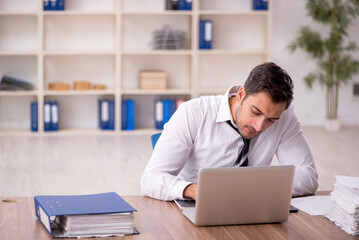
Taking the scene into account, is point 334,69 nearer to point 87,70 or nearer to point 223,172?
point 87,70

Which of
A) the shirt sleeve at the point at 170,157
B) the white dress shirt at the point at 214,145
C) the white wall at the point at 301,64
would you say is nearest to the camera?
the shirt sleeve at the point at 170,157

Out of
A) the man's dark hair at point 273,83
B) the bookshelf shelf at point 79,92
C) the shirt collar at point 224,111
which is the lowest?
the bookshelf shelf at point 79,92

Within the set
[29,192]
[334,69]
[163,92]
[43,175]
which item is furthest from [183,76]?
[29,192]

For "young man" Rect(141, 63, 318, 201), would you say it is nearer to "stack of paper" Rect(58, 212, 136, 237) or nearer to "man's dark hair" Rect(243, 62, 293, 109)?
"man's dark hair" Rect(243, 62, 293, 109)

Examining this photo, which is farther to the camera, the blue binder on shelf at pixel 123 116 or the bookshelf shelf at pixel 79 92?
the blue binder on shelf at pixel 123 116

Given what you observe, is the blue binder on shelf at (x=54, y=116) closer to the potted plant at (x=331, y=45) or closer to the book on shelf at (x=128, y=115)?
the book on shelf at (x=128, y=115)

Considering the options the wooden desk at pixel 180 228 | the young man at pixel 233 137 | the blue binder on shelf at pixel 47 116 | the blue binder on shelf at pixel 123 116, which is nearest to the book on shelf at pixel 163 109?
the blue binder on shelf at pixel 123 116

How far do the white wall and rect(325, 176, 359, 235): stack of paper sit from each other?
5.62 meters

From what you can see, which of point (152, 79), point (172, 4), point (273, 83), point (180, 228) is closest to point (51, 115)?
point (152, 79)

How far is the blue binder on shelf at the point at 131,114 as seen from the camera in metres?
7.08

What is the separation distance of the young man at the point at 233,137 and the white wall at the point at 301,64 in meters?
5.03

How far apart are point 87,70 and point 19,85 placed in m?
0.82

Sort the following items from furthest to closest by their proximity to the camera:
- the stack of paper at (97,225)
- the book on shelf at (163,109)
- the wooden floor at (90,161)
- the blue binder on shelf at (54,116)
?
the book on shelf at (163,109) → the blue binder on shelf at (54,116) → the wooden floor at (90,161) → the stack of paper at (97,225)

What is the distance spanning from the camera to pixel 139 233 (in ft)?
6.19
